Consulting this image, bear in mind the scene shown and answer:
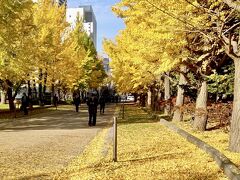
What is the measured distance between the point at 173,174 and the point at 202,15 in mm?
7152

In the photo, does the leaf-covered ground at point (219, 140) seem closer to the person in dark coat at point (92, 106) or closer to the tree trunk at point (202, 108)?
the tree trunk at point (202, 108)

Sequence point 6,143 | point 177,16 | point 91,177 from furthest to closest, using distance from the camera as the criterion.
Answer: point 6,143
point 177,16
point 91,177

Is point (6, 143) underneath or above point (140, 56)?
underneath

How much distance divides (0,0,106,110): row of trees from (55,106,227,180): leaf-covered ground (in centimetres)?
864

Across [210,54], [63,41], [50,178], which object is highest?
[63,41]

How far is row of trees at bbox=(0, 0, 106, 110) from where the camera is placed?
66.8 ft

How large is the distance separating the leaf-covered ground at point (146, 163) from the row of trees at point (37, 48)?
8.64 metres

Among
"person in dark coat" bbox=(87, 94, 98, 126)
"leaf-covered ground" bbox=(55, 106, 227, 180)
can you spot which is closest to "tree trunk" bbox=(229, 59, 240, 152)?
"leaf-covered ground" bbox=(55, 106, 227, 180)

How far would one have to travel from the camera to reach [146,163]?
988cm

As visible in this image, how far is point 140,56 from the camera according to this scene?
804 inches

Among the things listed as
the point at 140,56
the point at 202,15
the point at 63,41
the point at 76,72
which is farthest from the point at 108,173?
the point at 76,72

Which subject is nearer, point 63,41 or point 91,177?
point 91,177

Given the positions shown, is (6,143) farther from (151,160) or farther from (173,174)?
(173,174)

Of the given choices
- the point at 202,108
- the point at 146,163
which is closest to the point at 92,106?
the point at 202,108
